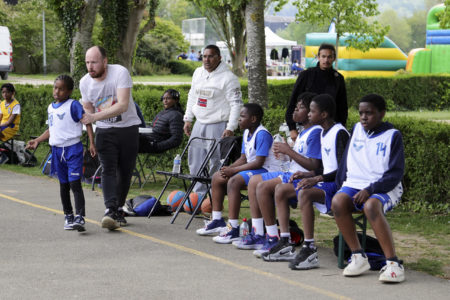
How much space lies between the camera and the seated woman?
10.6 meters

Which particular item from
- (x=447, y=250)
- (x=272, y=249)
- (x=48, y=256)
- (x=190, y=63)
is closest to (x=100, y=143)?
(x=48, y=256)

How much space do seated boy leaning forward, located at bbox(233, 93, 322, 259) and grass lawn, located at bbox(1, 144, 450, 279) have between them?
70 centimetres

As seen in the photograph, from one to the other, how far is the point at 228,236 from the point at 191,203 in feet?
5.24

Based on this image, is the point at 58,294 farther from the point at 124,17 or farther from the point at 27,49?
the point at 27,49

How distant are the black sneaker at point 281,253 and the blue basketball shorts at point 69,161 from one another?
2.32 metres

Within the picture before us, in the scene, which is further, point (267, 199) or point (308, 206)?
point (267, 199)

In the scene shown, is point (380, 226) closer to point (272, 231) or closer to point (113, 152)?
point (272, 231)

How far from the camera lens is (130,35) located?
23.5 m

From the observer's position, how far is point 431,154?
8.71 metres

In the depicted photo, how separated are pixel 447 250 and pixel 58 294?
3630 millimetres

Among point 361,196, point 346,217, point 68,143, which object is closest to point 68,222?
point 68,143

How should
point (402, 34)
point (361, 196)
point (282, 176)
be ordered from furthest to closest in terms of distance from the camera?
point (402, 34) → point (282, 176) → point (361, 196)

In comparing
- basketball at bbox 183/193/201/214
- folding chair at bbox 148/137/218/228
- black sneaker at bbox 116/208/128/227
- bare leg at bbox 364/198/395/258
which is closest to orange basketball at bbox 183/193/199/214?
basketball at bbox 183/193/201/214

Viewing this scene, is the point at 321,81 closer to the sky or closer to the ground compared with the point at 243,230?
closer to the sky
